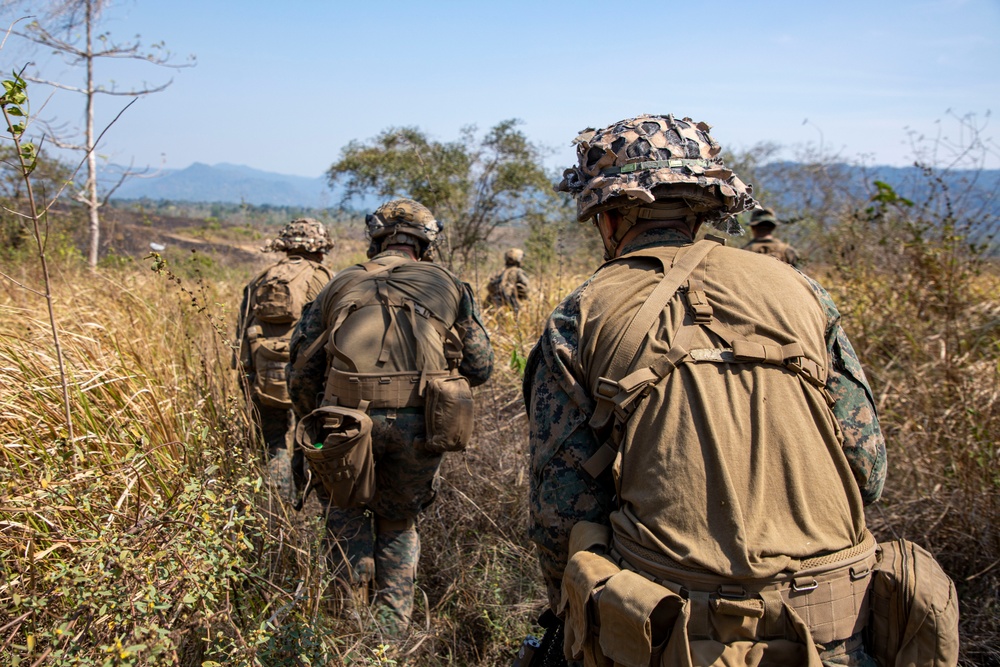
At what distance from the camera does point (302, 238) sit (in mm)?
5133

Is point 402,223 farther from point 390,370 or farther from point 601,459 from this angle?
point 601,459

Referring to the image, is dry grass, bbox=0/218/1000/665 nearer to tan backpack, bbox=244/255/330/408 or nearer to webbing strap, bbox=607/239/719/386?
tan backpack, bbox=244/255/330/408

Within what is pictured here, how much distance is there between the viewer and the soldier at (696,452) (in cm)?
144

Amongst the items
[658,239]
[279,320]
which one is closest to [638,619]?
[658,239]

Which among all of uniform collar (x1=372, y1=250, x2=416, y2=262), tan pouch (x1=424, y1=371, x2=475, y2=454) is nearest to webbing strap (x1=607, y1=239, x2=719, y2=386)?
tan pouch (x1=424, y1=371, x2=475, y2=454)

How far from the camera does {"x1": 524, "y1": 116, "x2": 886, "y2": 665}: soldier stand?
1438 mm

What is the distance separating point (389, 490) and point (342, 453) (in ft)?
1.59

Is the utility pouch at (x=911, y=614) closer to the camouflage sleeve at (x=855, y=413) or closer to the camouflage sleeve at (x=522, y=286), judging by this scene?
the camouflage sleeve at (x=855, y=413)

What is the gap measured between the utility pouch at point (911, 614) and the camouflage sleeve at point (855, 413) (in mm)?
213

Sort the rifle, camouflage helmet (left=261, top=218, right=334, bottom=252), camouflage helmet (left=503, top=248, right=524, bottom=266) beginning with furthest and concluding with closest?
camouflage helmet (left=503, top=248, right=524, bottom=266) < camouflage helmet (left=261, top=218, right=334, bottom=252) < the rifle

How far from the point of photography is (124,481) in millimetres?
2555

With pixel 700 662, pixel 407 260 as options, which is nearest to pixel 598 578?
pixel 700 662

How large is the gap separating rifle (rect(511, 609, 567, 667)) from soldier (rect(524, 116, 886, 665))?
146 mm

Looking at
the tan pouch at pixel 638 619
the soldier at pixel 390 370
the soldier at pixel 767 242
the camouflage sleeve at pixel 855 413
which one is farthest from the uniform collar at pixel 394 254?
the soldier at pixel 767 242
